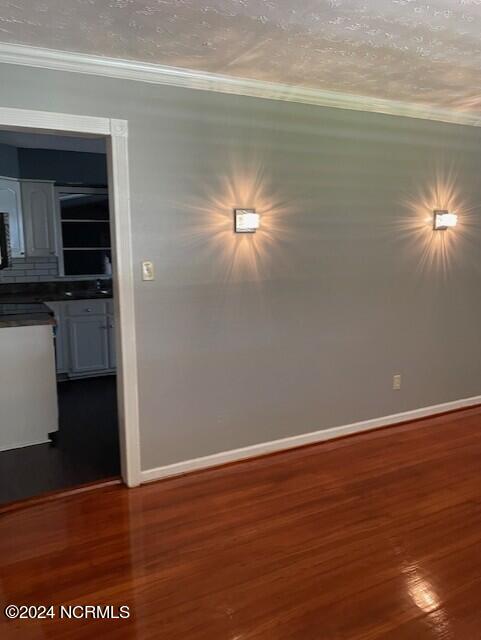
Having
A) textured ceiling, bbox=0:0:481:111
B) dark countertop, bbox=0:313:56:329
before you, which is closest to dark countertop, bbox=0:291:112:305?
dark countertop, bbox=0:313:56:329

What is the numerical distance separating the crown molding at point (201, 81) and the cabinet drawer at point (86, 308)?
10.00 feet

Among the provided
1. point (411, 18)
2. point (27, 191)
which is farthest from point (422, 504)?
point (27, 191)

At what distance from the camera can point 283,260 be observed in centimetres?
329

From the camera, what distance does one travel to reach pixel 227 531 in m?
2.53

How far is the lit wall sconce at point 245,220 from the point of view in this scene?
120 inches

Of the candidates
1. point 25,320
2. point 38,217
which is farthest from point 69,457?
point 38,217

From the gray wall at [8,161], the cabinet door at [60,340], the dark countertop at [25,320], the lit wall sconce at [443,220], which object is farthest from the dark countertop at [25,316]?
the lit wall sconce at [443,220]

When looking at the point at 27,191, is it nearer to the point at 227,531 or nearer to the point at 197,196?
the point at 197,196

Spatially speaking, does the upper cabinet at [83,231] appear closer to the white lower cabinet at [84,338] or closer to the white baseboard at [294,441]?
the white lower cabinet at [84,338]

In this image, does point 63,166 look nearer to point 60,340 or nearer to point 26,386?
point 60,340

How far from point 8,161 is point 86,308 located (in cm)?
180

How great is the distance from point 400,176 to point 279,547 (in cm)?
276

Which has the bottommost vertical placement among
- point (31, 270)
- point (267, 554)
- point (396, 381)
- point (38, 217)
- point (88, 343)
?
point (267, 554)

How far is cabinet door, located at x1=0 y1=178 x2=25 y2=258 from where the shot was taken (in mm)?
5203
